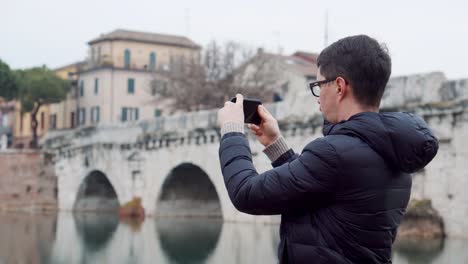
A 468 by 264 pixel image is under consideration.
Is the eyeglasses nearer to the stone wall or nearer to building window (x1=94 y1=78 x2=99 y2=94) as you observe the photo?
the stone wall

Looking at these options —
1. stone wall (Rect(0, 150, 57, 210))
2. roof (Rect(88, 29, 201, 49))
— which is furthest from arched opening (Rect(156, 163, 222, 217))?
roof (Rect(88, 29, 201, 49))

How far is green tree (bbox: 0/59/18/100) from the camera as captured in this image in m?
42.6

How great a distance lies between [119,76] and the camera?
4472 centimetres

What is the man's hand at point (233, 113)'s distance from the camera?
2.82m

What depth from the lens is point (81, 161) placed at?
27188 millimetres

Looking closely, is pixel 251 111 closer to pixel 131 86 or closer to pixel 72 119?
pixel 131 86

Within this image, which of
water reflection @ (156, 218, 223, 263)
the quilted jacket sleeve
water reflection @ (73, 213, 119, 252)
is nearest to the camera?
the quilted jacket sleeve

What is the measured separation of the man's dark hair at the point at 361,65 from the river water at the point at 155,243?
32.3 ft

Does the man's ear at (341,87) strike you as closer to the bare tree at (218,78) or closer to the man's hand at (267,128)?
the man's hand at (267,128)

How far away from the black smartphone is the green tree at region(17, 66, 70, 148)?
40.0 m

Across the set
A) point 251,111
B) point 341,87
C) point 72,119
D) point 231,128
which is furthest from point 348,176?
point 72,119

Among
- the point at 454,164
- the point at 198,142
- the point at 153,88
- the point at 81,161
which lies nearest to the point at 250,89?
the point at 153,88

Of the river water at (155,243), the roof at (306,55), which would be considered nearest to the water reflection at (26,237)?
the river water at (155,243)

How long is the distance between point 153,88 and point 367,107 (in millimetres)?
34774
